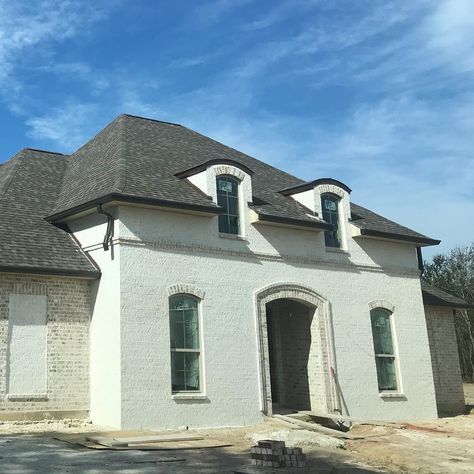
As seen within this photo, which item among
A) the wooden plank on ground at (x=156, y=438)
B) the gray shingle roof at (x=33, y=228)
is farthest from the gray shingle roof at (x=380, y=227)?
the wooden plank on ground at (x=156, y=438)

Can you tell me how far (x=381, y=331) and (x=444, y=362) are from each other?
4296 millimetres

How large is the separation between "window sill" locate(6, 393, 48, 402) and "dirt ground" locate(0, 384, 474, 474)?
56 cm

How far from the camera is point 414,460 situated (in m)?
11.8

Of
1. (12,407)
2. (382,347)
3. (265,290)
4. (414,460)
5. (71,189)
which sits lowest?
(414,460)

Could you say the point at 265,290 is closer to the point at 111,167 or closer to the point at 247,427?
the point at 247,427

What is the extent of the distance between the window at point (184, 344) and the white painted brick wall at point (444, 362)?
10285mm

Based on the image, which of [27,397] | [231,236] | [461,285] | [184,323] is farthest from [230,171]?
[461,285]

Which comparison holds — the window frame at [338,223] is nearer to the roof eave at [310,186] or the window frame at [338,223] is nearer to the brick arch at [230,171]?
the roof eave at [310,186]

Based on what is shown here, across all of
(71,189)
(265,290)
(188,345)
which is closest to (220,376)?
(188,345)

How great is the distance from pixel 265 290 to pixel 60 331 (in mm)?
5548

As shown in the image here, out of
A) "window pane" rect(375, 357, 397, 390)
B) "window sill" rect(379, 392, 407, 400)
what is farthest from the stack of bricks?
"window pane" rect(375, 357, 397, 390)

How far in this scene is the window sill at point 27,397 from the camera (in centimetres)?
1479

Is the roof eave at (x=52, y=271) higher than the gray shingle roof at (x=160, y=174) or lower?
lower

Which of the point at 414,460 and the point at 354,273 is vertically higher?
the point at 354,273
